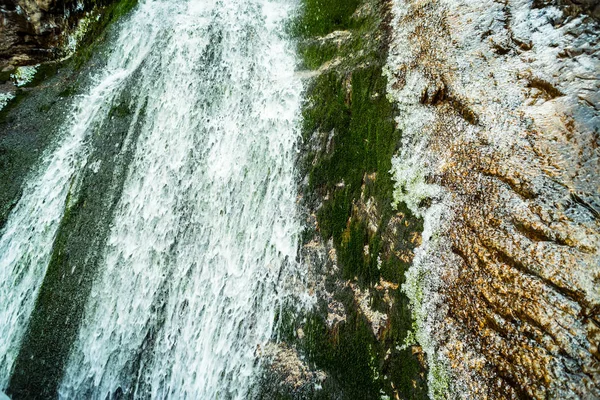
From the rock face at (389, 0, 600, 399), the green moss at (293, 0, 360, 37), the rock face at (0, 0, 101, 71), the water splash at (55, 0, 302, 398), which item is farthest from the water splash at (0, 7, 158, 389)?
the rock face at (389, 0, 600, 399)

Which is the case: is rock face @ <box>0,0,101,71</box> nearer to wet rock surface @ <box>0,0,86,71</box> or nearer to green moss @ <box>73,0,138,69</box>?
wet rock surface @ <box>0,0,86,71</box>

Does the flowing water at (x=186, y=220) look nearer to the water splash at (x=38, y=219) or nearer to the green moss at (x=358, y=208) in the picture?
the water splash at (x=38, y=219)

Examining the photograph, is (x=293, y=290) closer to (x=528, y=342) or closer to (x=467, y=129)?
(x=528, y=342)

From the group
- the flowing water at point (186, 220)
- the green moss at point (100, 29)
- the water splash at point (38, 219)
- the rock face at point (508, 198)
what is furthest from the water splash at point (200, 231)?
the green moss at point (100, 29)

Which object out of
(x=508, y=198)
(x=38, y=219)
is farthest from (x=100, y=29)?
A: (x=508, y=198)

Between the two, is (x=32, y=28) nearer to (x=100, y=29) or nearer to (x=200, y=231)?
(x=100, y=29)

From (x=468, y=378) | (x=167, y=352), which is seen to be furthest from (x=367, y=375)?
(x=167, y=352)
